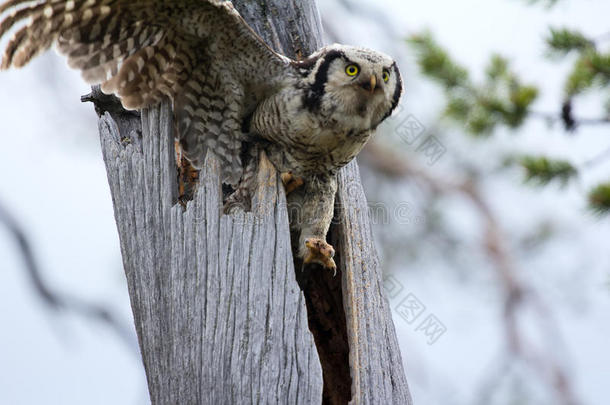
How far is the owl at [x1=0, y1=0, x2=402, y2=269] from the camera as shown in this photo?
108 inches

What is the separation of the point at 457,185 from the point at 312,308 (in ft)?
18.8

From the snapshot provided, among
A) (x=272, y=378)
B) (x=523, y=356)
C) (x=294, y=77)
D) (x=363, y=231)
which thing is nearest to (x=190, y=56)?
(x=294, y=77)

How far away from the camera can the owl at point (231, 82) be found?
9.02 feet

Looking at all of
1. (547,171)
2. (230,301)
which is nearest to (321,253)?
(230,301)

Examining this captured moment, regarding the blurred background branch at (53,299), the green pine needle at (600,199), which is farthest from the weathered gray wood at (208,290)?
the blurred background branch at (53,299)

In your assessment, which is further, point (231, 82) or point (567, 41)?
point (567, 41)

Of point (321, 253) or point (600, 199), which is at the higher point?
point (600, 199)

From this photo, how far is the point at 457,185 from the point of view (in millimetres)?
8477

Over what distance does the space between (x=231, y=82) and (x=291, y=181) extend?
0.54m

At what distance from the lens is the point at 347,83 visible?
9.98 feet

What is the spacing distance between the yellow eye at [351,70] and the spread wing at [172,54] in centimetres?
28

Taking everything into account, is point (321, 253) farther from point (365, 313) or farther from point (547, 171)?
point (547, 171)

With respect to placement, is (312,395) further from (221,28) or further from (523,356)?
(523,356)

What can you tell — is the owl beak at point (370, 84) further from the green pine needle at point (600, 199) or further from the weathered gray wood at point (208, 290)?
the green pine needle at point (600, 199)
